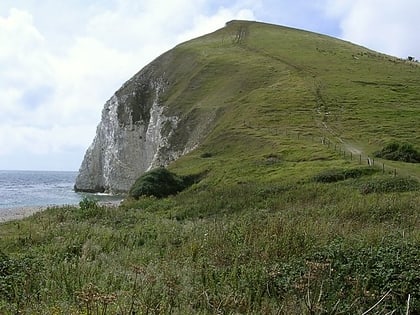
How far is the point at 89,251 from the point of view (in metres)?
13.7

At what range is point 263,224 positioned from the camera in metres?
14.7

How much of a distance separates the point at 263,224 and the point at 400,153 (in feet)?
95.5

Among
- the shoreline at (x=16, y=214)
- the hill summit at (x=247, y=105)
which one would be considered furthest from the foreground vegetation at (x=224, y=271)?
the hill summit at (x=247, y=105)

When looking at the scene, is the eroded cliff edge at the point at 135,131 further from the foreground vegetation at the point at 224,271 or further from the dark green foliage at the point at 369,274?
the dark green foliage at the point at 369,274

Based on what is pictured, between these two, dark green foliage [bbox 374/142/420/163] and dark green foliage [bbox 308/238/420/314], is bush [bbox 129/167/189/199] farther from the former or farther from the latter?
dark green foliage [bbox 308/238/420/314]

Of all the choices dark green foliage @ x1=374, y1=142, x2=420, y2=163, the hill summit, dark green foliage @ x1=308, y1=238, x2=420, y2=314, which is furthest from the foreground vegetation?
the hill summit

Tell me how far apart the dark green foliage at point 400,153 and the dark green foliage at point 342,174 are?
8.77 metres

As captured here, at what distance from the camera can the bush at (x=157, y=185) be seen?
1597 inches

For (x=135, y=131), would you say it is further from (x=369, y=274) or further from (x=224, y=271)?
(x=369, y=274)

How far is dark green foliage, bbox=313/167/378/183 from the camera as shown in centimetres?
3209

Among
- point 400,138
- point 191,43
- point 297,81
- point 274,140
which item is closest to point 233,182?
point 274,140

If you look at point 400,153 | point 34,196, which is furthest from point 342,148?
point 34,196

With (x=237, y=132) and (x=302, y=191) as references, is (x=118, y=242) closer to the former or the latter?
(x=302, y=191)

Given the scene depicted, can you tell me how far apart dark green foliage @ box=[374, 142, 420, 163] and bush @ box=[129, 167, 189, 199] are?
16200 mm
